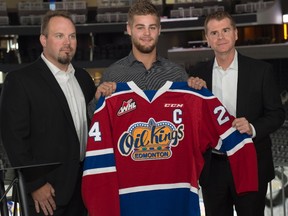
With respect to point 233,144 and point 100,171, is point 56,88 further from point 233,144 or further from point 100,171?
point 233,144

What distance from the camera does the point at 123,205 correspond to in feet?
8.50

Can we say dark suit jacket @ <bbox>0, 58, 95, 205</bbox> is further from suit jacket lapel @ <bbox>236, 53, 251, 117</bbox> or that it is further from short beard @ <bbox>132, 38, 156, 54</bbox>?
suit jacket lapel @ <bbox>236, 53, 251, 117</bbox>

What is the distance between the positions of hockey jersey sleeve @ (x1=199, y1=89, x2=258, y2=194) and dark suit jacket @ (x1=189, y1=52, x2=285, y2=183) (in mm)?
78

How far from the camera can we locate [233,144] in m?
2.61

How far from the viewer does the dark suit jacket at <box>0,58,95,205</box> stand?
240 cm

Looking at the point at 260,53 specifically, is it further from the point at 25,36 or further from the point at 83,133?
the point at 83,133

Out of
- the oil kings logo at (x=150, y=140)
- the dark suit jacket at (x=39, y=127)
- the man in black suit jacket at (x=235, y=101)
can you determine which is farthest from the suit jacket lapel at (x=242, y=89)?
the dark suit jacket at (x=39, y=127)

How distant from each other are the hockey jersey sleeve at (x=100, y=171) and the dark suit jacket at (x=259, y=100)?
615 mm

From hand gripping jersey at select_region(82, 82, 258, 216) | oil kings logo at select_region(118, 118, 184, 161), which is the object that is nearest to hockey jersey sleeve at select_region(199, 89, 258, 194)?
hand gripping jersey at select_region(82, 82, 258, 216)

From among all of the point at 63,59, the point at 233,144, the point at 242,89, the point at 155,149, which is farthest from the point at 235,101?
the point at 63,59

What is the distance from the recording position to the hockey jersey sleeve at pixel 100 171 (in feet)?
Answer: 8.11

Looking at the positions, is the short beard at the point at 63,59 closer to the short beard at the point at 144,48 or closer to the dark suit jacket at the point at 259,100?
the short beard at the point at 144,48

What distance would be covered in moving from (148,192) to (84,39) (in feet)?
52.5

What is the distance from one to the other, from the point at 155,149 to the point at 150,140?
5 cm
